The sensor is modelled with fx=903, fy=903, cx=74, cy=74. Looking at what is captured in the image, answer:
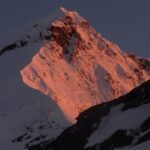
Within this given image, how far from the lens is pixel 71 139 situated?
61875 millimetres

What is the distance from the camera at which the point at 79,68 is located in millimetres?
114062

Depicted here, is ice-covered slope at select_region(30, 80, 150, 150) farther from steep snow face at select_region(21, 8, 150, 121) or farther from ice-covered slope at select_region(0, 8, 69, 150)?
steep snow face at select_region(21, 8, 150, 121)

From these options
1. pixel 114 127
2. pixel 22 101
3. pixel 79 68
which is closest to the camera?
pixel 114 127

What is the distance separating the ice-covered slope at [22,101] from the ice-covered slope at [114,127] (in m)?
14.1

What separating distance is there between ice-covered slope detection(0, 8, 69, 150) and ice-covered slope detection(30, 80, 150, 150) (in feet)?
46.4

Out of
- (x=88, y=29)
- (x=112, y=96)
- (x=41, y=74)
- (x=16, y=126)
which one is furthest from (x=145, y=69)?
(x=16, y=126)

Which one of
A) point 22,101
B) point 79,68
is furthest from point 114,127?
point 79,68

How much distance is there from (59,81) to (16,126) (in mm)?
21082

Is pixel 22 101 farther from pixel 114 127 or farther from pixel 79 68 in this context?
pixel 114 127

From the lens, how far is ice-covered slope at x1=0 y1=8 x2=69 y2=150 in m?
82.0

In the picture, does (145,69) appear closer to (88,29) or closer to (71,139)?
(88,29)

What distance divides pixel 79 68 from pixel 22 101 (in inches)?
747

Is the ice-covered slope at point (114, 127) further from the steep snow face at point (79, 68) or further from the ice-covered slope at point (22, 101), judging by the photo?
the steep snow face at point (79, 68)

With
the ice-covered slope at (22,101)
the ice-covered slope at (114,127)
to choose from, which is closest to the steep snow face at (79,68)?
the ice-covered slope at (22,101)
